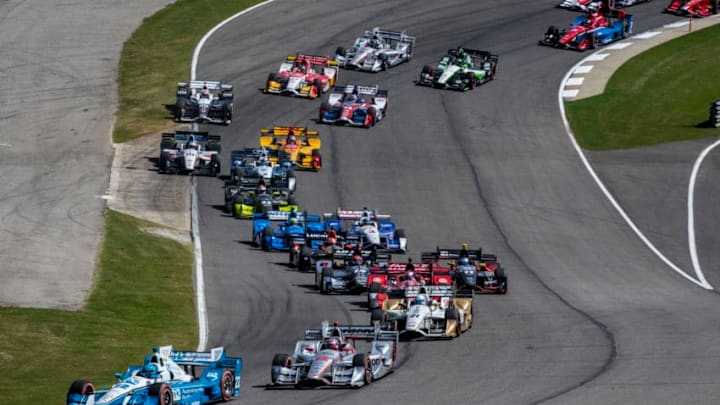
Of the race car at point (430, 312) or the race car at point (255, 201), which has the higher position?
the race car at point (255, 201)

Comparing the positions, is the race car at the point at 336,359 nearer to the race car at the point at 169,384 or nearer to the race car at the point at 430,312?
the race car at the point at 169,384

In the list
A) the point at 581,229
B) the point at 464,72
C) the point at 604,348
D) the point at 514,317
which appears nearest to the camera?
the point at 604,348

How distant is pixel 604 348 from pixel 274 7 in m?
53.2

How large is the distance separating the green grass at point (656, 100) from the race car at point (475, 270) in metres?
20.9

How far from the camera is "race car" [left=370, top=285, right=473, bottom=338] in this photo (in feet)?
156

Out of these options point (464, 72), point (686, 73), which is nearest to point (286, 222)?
point (464, 72)

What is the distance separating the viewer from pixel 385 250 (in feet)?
195

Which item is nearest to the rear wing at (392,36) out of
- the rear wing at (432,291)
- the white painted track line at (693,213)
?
the white painted track line at (693,213)

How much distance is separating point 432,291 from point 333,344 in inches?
304

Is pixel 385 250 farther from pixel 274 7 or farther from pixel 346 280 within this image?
pixel 274 7

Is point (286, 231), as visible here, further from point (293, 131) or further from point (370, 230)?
point (293, 131)

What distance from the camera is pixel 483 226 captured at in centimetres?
6362

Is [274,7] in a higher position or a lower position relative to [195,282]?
higher

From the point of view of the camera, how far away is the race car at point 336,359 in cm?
4134
